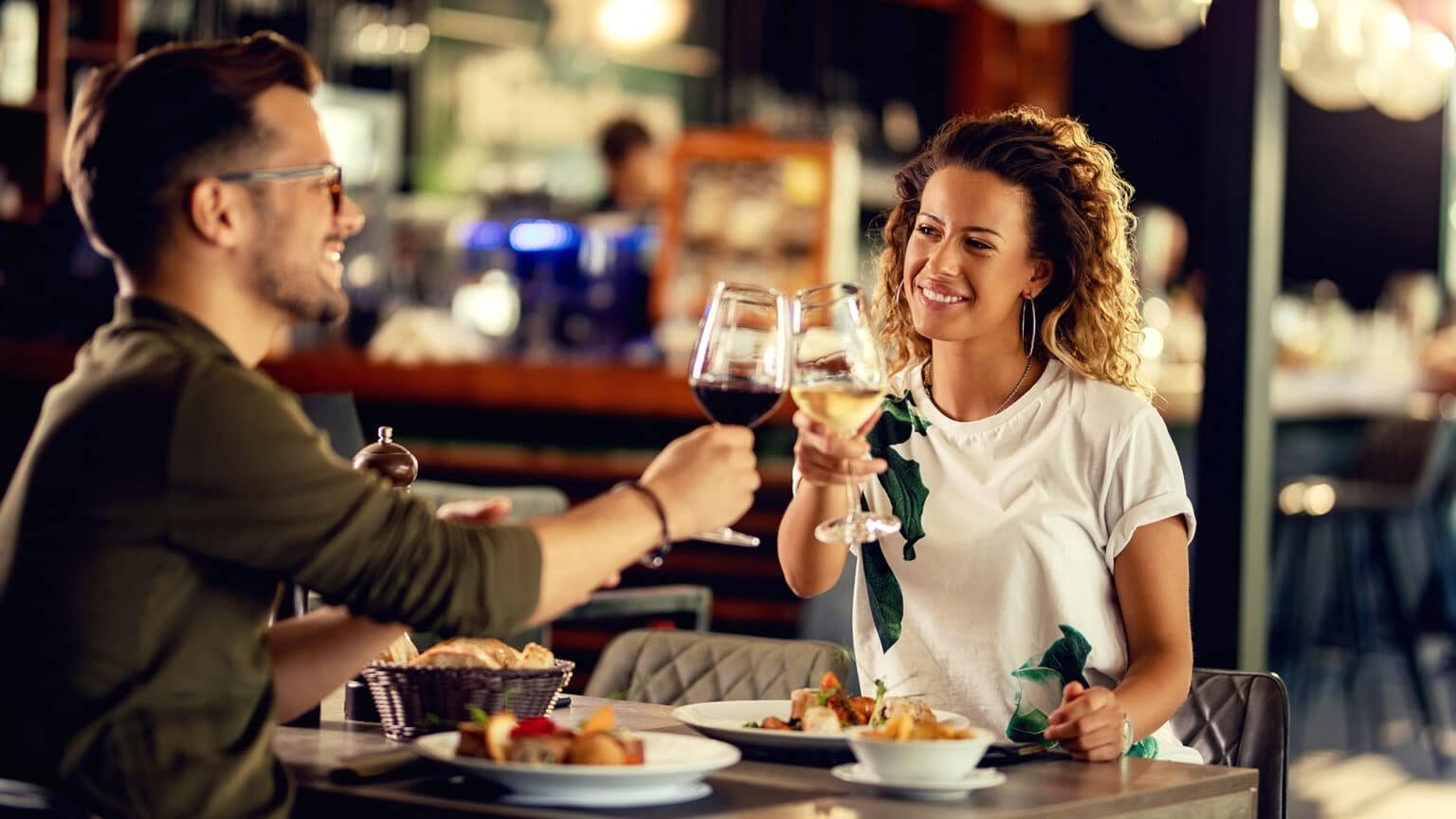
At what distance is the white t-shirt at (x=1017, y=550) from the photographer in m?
2.17

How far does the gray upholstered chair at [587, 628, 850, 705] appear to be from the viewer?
99.3 inches

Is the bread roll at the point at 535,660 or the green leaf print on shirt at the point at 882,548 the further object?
the green leaf print on shirt at the point at 882,548

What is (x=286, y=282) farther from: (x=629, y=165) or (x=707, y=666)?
(x=629, y=165)

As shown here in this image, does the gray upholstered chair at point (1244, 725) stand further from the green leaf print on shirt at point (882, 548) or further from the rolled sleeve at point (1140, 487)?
the green leaf print on shirt at point (882, 548)

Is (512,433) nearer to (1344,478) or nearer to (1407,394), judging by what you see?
(1344,478)

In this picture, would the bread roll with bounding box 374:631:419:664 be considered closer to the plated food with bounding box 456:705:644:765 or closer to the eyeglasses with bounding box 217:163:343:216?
the plated food with bounding box 456:705:644:765

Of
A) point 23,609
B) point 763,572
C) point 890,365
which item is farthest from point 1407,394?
point 23,609

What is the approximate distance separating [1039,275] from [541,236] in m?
5.44

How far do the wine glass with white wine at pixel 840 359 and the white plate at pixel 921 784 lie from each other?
22cm

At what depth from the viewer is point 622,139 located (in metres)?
8.02

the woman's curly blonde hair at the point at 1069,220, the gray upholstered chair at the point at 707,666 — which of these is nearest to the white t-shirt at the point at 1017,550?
the woman's curly blonde hair at the point at 1069,220

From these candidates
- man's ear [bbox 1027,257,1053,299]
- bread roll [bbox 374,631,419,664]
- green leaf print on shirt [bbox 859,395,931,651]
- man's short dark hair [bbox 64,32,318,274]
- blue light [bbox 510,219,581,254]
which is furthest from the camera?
blue light [bbox 510,219,581,254]

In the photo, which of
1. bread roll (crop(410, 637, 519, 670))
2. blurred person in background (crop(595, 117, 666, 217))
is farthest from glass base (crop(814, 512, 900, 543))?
blurred person in background (crop(595, 117, 666, 217))

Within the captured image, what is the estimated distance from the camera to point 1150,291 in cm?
862
